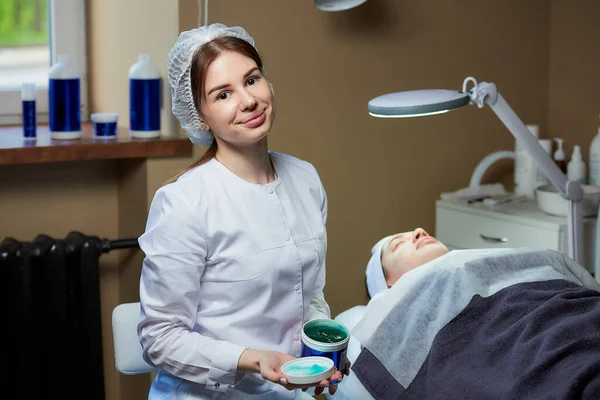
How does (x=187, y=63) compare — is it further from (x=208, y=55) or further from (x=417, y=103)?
(x=417, y=103)

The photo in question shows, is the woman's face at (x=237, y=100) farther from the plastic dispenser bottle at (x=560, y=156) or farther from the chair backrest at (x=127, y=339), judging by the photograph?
the plastic dispenser bottle at (x=560, y=156)

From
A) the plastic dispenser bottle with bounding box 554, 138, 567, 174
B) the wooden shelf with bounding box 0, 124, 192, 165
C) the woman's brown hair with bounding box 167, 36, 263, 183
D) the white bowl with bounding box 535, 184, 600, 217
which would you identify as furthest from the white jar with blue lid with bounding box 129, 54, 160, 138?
the plastic dispenser bottle with bounding box 554, 138, 567, 174

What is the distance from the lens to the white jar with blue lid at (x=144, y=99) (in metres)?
2.12

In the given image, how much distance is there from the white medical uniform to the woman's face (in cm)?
9

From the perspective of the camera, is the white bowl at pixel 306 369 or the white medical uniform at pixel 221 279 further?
the white medical uniform at pixel 221 279

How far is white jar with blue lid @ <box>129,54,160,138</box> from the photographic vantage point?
2117 millimetres

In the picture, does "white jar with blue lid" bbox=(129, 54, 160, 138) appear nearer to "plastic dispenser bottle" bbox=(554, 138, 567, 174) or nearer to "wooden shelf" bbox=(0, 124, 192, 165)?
"wooden shelf" bbox=(0, 124, 192, 165)

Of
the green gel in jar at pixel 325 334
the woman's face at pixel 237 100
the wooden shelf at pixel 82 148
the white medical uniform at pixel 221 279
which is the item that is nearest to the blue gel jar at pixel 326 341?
the green gel in jar at pixel 325 334

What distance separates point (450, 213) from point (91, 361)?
107 cm

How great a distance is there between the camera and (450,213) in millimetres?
2473

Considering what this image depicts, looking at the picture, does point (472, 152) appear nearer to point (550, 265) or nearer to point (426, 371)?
point (550, 265)

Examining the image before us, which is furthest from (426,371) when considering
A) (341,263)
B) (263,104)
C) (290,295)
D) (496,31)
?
(496,31)

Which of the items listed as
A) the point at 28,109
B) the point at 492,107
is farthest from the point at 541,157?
the point at 28,109

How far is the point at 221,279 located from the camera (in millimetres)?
1398
